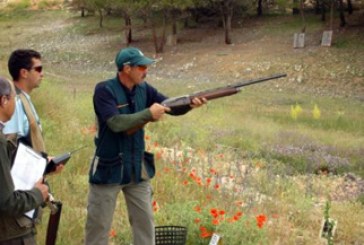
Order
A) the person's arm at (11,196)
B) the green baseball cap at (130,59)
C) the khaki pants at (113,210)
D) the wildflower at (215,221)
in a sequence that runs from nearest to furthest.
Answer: the person's arm at (11,196)
the green baseball cap at (130,59)
the khaki pants at (113,210)
the wildflower at (215,221)

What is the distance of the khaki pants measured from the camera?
4586 mm

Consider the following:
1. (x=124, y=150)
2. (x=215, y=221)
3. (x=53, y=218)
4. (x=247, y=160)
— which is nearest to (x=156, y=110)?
(x=124, y=150)

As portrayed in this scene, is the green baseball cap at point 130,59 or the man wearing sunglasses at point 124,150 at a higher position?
the green baseball cap at point 130,59

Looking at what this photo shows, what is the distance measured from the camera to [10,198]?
3139 millimetres

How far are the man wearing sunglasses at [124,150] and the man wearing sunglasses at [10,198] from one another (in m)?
1.03

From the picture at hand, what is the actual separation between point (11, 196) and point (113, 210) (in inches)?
63.6

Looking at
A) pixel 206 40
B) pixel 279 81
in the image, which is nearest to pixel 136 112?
pixel 279 81

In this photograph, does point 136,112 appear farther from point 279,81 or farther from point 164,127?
point 279,81

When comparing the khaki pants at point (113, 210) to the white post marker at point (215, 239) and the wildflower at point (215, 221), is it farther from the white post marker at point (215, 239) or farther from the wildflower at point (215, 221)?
the wildflower at point (215, 221)

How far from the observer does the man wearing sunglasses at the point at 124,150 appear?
441 centimetres

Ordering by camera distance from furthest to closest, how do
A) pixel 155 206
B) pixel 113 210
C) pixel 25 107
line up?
pixel 155 206 → pixel 113 210 → pixel 25 107

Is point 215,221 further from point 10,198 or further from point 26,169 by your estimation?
point 10,198

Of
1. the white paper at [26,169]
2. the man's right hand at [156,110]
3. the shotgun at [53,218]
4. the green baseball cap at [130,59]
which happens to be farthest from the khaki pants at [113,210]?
the white paper at [26,169]

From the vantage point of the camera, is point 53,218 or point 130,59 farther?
point 130,59
